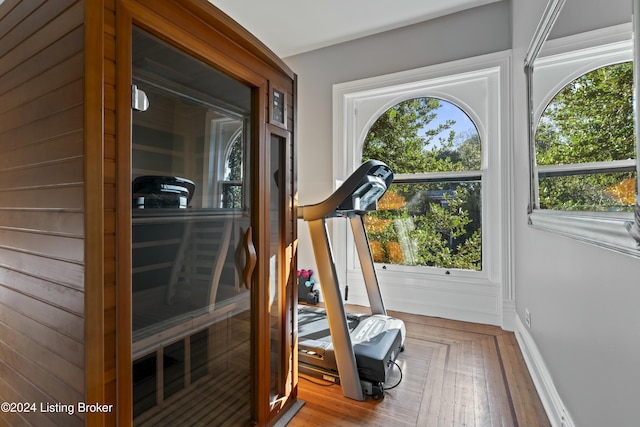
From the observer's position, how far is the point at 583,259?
1.20 m

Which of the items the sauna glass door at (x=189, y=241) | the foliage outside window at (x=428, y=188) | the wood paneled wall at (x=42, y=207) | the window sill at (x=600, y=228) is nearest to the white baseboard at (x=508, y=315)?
the foliage outside window at (x=428, y=188)

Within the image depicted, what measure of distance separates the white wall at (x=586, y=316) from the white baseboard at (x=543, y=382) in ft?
0.05

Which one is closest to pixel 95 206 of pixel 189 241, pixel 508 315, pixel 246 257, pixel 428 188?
pixel 189 241

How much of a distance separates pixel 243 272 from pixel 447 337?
6.64 ft

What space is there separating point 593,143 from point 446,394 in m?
1.52

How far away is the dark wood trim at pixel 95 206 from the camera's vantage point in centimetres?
80

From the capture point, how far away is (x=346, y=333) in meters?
1.77

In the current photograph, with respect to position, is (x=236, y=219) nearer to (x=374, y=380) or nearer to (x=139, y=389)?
(x=139, y=389)

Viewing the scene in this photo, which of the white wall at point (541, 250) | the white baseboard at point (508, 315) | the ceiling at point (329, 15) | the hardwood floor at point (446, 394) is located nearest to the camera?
the white wall at point (541, 250)

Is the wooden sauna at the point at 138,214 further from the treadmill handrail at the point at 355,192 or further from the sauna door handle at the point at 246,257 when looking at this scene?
the treadmill handrail at the point at 355,192

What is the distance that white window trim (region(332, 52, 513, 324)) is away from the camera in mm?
2750

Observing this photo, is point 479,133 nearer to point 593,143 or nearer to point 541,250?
point 541,250

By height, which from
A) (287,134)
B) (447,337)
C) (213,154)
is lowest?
(447,337)

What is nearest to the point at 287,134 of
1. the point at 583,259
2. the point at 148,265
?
the point at 148,265
